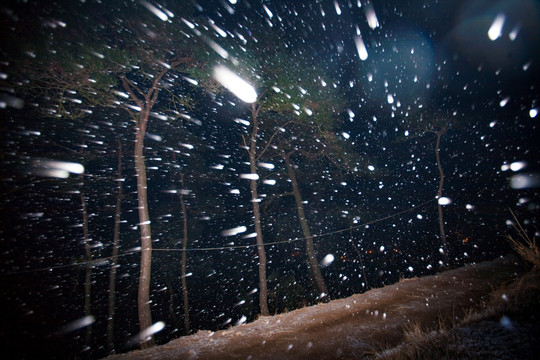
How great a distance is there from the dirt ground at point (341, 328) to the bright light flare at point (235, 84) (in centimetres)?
794

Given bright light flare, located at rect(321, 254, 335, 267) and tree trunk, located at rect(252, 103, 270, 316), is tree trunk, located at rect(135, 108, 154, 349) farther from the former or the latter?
bright light flare, located at rect(321, 254, 335, 267)

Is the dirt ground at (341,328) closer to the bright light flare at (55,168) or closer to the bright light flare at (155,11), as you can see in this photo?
the bright light flare at (155,11)

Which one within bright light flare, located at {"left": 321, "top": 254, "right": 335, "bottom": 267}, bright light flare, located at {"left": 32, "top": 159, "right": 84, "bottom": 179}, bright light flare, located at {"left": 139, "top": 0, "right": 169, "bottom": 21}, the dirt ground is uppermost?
bright light flare, located at {"left": 139, "top": 0, "right": 169, "bottom": 21}

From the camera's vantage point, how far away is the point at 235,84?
341 inches

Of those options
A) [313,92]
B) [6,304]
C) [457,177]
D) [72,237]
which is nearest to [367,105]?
[313,92]

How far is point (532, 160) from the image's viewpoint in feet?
54.9

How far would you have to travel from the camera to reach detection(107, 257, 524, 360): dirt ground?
3.43 meters

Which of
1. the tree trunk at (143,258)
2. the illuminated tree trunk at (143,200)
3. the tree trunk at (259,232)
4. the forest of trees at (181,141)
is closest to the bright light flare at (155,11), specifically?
the forest of trees at (181,141)

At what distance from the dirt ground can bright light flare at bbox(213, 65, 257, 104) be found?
7.94 metres

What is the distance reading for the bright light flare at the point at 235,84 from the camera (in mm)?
7763

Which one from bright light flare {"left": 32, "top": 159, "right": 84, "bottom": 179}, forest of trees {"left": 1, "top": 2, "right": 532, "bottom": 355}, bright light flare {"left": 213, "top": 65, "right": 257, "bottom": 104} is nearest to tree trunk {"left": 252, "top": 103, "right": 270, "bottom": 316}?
forest of trees {"left": 1, "top": 2, "right": 532, "bottom": 355}

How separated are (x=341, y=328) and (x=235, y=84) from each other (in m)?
8.64

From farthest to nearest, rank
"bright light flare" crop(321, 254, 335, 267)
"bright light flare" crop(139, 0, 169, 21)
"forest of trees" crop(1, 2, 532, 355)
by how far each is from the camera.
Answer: "bright light flare" crop(321, 254, 335, 267)
"forest of trees" crop(1, 2, 532, 355)
"bright light flare" crop(139, 0, 169, 21)

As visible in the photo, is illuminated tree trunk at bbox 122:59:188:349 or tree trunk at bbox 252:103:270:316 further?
tree trunk at bbox 252:103:270:316
